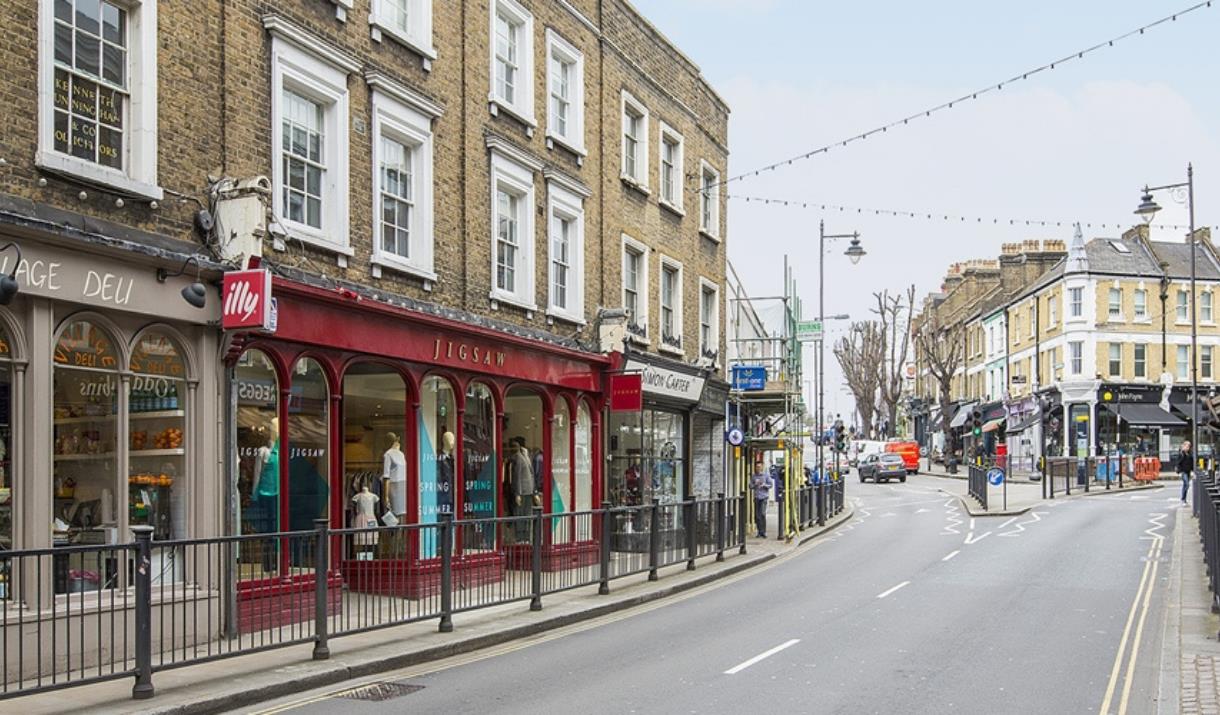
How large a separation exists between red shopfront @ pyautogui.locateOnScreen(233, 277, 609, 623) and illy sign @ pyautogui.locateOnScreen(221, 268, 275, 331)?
0.73 metres

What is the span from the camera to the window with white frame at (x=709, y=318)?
29641mm

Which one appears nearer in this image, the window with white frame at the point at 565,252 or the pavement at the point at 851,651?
the pavement at the point at 851,651

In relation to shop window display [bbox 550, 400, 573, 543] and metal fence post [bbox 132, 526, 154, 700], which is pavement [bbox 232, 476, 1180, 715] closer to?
metal fence post [bbox 132, 526, 154, 700]

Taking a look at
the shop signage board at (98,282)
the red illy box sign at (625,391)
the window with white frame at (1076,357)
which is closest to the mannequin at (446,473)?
the red illy box sign at (625,391)

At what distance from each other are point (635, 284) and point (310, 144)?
37.9 feet

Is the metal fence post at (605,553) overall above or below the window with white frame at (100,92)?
below

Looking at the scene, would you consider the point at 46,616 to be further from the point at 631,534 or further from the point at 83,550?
the point at 631,534

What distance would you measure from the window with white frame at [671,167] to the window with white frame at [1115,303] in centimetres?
3894

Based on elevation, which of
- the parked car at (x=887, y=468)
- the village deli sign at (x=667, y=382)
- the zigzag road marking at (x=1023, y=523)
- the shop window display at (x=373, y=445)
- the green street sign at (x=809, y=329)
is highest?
the green street sign at (x=809, y=329)

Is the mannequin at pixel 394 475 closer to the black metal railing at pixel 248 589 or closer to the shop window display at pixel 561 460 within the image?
the black metal railing at pixel 248 589

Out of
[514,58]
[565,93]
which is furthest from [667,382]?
[514,58]

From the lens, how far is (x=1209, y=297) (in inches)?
2413

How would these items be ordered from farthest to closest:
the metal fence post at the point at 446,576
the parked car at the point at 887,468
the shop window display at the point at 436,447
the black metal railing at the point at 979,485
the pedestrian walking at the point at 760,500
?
the parked car at the point at 887,468
the black metal railing at the point at 979,485
the pedestrian walking at the point at 760,500
the shop window display at the point at 436,447
the metal fence post at the point at 446,576

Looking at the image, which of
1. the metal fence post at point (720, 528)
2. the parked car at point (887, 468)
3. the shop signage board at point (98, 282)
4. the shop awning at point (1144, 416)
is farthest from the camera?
the parked car at point (887, 468)
